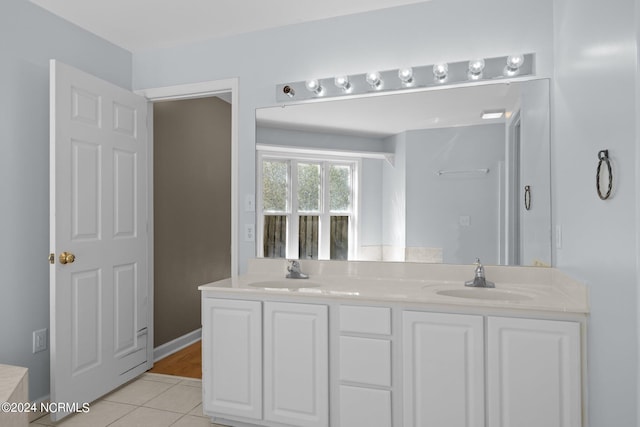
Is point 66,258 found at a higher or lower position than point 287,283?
higher

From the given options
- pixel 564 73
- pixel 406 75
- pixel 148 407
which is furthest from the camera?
pixel 148 407

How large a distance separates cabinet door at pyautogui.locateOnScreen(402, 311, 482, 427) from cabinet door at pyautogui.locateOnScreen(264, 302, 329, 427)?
1.31 feet

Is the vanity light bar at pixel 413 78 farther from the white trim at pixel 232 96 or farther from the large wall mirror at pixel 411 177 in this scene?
the white trim at pixel 232 96

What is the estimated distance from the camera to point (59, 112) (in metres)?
2.35

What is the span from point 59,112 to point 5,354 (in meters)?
1.37

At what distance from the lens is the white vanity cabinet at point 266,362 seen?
2.06 meters

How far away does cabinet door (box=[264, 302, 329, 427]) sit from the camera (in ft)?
6.71

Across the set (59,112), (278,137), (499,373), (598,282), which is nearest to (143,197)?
(59,112)

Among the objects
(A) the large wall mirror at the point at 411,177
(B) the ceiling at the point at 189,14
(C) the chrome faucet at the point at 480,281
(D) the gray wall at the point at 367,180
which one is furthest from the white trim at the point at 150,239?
(C) the chrome faucet at the point at 480,281

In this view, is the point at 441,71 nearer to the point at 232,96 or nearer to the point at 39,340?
the point at 232,96

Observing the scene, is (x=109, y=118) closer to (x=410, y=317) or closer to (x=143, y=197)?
(x=143, y=197)

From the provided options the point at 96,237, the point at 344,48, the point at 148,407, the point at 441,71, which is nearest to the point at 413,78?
the point at 441,71

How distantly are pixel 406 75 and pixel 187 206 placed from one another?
2.42 meters

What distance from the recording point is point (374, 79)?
251 centimetres
